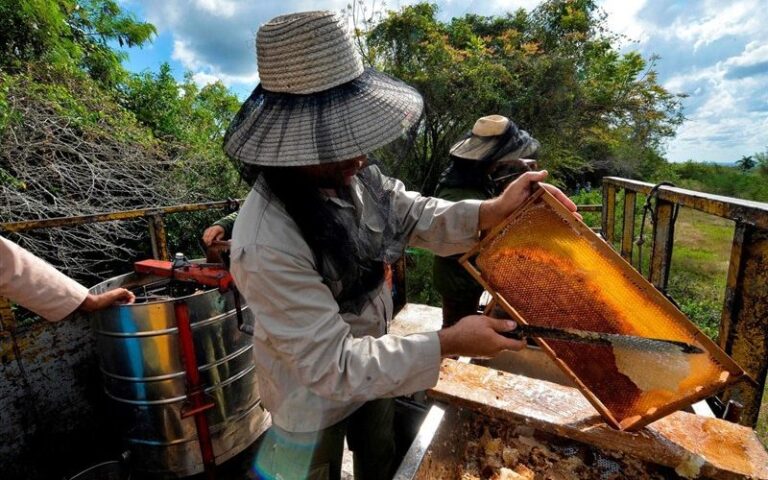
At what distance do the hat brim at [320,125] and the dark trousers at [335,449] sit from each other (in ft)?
4.26

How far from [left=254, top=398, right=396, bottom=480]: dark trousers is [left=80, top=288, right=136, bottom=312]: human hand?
1.33 m

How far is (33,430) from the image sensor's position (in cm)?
291

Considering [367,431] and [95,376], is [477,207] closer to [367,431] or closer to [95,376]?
[367,431]

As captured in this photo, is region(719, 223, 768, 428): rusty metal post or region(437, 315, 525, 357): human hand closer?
region(437, 315, 525, 357): human hand

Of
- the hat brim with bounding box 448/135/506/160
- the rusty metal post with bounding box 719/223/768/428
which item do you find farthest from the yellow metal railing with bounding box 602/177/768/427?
the hat brim with bounding box 448/135/506/160

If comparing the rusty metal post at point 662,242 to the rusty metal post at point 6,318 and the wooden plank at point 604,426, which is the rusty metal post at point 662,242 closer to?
the wooden plank at point 604,426

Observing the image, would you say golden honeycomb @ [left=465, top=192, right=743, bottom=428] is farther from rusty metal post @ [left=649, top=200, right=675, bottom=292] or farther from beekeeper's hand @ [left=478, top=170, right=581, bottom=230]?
rusty metal post @ [left=649, top=200, right=675, bottom=292]

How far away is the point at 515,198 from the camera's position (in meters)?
1.88

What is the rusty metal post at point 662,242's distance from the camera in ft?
7.82

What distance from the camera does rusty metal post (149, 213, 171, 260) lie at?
3234mm

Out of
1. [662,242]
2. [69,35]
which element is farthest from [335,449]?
[69,35]

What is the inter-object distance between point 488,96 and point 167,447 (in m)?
8.06

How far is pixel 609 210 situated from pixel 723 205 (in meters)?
2.30

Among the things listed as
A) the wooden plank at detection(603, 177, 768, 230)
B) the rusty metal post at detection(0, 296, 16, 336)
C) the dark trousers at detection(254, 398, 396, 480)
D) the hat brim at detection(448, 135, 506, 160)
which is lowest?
the dark trousers at detection(254, 398, 396, 480)
